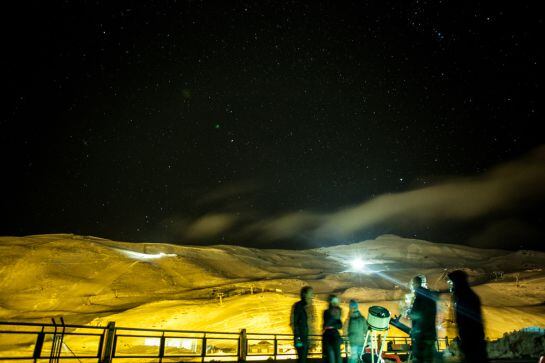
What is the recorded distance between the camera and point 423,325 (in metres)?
5.58

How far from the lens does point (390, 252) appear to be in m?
191

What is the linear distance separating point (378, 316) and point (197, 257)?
97.4 meters

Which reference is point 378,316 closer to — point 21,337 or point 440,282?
point 21,337

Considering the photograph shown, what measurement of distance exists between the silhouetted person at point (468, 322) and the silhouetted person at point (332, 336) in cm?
212

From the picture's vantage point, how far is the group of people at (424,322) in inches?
192

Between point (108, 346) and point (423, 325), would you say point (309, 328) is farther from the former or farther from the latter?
point (108, 346)

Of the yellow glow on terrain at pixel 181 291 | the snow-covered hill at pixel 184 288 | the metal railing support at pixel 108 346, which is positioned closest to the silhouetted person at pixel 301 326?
the metal railing support at pixel 108 346

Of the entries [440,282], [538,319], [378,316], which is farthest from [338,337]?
[440,282]

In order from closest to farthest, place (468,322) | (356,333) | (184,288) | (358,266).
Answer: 1. (468,322)
2. (356,333)
3. (184,288)
4. (358,266)

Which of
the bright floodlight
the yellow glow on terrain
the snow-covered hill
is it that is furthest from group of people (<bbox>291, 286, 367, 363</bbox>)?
the bright floodlight

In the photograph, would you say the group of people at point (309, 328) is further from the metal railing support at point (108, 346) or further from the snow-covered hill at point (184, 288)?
the snow-covered hill at point (184, 288)

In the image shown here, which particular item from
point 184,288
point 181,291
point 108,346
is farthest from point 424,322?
point 184,288

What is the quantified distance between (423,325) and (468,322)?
30.6 inches

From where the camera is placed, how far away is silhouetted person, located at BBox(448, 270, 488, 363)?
4.83 metres
